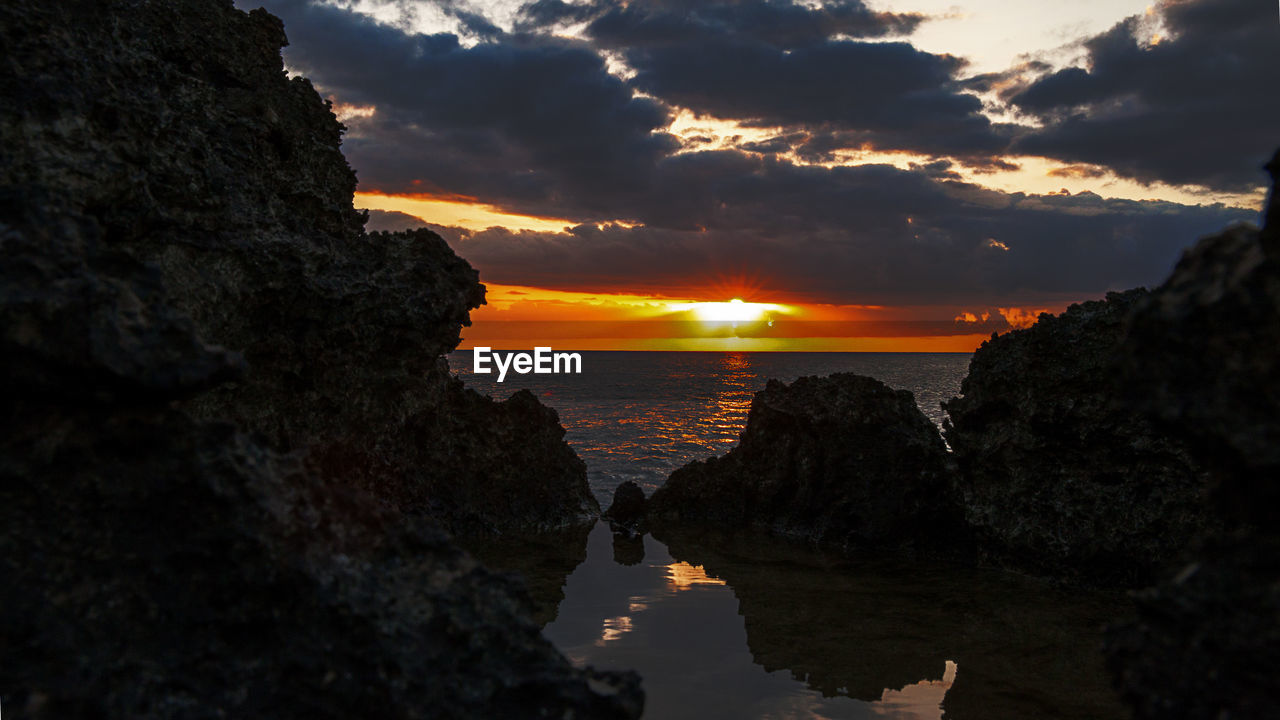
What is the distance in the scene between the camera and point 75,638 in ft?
14.8

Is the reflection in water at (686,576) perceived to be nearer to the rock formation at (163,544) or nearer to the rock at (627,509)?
the rock at (627,509)

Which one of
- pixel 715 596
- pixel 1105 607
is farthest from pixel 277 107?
pixel 1105 607

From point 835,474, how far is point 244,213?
1338cm

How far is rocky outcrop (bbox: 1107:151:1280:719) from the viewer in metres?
3.86

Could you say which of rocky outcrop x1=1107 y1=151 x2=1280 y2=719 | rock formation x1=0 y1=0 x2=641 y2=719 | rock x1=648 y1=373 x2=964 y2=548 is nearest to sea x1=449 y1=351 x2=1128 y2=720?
rock x1=648 y1=373 x2=964 y2=548

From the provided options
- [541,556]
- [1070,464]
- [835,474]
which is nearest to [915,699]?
[1070,464]

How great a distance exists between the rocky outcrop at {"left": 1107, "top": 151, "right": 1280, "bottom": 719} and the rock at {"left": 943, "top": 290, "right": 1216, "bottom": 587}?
1063 cm

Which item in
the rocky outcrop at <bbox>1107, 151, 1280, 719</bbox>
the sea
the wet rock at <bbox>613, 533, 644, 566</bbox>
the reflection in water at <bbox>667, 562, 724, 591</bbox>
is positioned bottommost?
the wet rock at <bbox>613, 533, 644, 566</bbox>

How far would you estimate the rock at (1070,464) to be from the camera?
44.5 ft

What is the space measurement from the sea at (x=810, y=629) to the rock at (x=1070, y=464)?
0.78 metres

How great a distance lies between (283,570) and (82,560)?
3.76ft

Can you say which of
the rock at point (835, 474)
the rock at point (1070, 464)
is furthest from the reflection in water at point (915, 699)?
the rock at point (835, 474)

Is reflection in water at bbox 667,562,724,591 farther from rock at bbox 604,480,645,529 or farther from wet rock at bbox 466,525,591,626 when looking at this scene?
rock at bbox 604,480,645,529

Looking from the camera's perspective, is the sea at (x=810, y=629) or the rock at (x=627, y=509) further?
the rock at (x=627, y=509)
